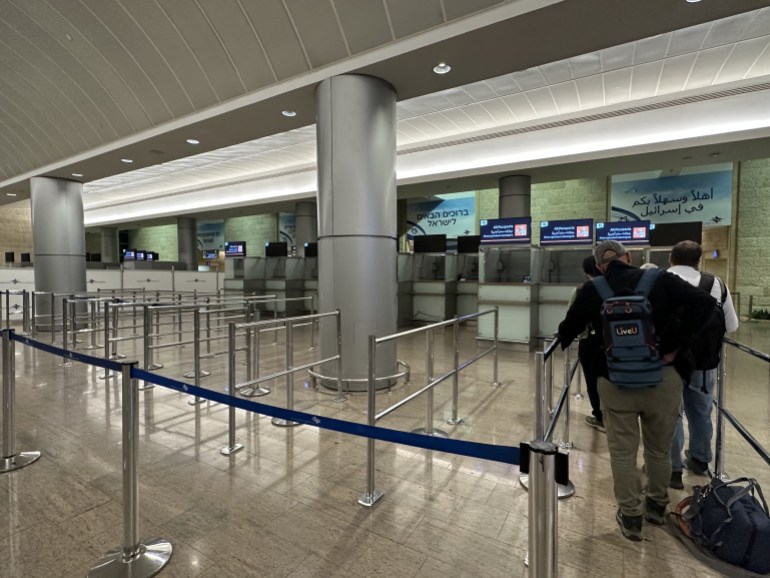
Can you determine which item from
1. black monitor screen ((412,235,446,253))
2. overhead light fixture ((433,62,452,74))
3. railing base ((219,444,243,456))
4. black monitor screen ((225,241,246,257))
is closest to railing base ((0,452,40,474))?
railing base ((219,444,243,456))

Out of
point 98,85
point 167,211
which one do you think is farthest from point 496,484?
point 167,211

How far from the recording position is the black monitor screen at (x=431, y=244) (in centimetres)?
1088

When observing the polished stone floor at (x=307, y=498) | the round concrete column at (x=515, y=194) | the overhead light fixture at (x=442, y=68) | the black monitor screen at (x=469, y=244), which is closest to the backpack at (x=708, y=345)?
the polished stone floor at (x=307, y=498)

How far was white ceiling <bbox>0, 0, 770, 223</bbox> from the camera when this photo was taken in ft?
13.4

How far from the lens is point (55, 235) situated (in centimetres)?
923

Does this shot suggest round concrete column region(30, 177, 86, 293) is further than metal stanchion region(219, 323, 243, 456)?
Yes

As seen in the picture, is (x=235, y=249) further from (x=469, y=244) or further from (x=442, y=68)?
(x=442, y=68)

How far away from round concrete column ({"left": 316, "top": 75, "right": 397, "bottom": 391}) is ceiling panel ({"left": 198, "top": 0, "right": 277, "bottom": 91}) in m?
0.87

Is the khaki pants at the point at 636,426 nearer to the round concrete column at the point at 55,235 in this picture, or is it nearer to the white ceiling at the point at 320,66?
the white ceiling at the point at 320,66

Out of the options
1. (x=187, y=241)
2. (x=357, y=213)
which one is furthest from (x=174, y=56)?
(x=187, y=241)

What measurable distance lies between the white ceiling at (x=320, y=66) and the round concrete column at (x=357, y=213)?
356 millimetres

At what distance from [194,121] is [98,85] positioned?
5.59 ft

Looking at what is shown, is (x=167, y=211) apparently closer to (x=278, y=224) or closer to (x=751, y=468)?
(x=278, y=224)

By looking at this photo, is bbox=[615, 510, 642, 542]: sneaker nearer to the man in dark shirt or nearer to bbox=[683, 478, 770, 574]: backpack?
the man in dark shirt
